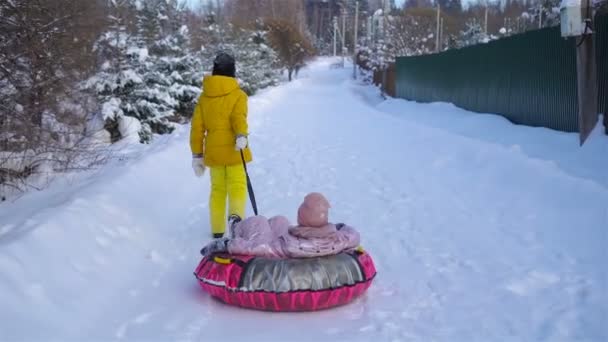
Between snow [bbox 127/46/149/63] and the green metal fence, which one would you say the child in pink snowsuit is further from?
snow [bbox 127/46/149/63]

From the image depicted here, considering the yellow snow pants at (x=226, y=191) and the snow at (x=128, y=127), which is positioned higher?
the yellow snow pants at (x=226, y=191)

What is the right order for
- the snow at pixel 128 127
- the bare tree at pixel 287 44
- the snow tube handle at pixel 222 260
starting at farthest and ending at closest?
the bare tree at pixel 287 44 < the snow at pixel 128 127 < the snow tube handle at pixel 222 260

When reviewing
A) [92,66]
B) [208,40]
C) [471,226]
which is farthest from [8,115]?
[208,40]

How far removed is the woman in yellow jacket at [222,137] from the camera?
5395 millimetres

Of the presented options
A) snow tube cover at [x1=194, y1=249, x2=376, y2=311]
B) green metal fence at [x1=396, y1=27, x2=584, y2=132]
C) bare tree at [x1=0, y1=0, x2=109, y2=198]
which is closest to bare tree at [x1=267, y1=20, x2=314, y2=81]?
green metal fence at [x1=396, y1=27, x2=584, y2=132]

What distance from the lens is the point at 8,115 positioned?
7.46m

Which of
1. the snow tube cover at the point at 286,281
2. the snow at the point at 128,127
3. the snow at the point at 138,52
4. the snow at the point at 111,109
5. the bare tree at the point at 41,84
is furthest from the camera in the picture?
the snow at the point at 138,52

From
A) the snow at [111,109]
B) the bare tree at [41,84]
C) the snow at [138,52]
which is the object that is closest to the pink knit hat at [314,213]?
the bare tree at [41,84]

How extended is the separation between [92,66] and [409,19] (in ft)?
117

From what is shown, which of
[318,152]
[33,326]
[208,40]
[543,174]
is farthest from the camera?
[208,40]

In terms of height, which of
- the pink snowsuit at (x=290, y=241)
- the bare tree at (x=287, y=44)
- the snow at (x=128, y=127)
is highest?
the bare tree at (x=287, y=44)

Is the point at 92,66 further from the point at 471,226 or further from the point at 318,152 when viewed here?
the point at 471,226

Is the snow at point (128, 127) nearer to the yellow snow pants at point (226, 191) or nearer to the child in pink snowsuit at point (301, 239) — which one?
the yellow snow pants at point (226, 191)

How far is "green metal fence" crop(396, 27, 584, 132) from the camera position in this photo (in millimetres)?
9227
